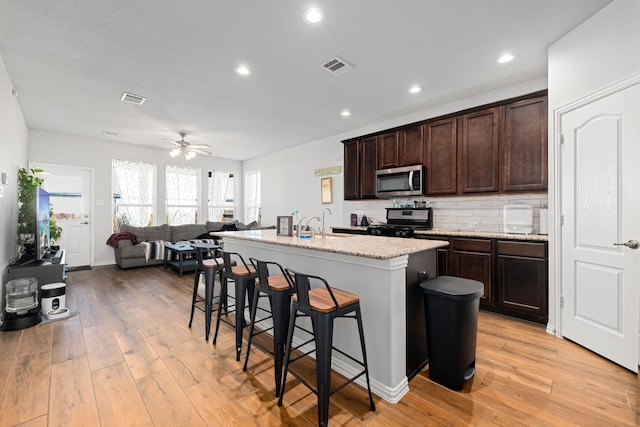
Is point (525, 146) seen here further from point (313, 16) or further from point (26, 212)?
point (26, 212)

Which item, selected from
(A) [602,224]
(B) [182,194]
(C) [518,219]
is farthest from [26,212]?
(A) [602,224]

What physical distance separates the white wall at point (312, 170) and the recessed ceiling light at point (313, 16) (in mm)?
2642

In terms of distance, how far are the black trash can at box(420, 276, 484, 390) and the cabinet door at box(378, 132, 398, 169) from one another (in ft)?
9.37

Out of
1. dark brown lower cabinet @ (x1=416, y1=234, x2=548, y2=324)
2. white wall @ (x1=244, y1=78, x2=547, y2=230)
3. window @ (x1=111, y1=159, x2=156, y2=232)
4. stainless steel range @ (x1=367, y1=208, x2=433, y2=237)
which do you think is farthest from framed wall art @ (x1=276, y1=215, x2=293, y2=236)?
window @ (x1=111, y1=159, x2=156, y2=232)

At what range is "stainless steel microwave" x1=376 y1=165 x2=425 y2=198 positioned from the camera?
4.09m

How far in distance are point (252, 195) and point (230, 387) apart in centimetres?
679

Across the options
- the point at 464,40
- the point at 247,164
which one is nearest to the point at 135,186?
the point at 247,164

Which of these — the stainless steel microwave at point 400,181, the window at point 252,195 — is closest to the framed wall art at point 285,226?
the stainless steel microwave at point 400,181

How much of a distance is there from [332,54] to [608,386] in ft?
11.5

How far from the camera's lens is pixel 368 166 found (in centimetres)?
488

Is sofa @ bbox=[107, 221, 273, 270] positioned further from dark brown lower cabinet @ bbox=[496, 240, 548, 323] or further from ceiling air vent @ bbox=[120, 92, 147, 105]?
dark brown lower cabinet @ bbox=[496, 240, 548, 323]

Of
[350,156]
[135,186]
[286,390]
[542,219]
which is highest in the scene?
[350,156]

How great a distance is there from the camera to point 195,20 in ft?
7.58

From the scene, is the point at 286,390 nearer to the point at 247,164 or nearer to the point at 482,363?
the point at 482,363
